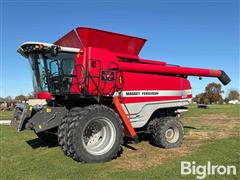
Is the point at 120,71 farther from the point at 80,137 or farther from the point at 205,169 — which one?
the point at 205,169

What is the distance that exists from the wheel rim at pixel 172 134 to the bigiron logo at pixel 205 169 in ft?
7.85

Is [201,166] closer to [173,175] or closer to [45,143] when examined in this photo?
[173,175]

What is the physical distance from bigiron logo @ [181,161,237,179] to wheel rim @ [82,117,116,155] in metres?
1.86

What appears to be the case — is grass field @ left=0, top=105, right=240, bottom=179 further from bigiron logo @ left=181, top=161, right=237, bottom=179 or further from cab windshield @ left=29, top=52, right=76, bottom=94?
cab windshield @ left=29, top=52, right=76, bottom=94

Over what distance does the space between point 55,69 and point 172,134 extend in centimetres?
410

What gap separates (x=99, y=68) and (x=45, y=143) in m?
3.42

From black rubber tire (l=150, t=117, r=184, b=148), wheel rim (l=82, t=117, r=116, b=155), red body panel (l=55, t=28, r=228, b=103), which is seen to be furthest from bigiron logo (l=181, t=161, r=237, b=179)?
red body panel (l=55, t=28, r=228, b=103)

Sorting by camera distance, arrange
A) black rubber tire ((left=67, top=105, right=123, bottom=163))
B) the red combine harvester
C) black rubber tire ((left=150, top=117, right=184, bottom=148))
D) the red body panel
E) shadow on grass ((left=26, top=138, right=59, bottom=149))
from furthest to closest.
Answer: shadow on grass ((left=26, top=138, right=59, bottom=149)) → black rubber tire ((left=150, top=117, right=184, bottom=148)) → the red body panel → the red combine harvester → black rubber tire ((left=67, top=105, right=123, bottom=163))

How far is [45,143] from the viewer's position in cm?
978

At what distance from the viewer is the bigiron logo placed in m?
6.05

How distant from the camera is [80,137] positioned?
22.3ft

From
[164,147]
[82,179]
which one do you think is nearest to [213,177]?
[82,179]

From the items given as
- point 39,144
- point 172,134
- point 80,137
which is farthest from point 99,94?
point 39,144

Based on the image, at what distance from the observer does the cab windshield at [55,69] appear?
7973mm
